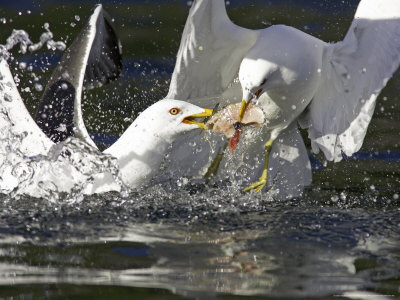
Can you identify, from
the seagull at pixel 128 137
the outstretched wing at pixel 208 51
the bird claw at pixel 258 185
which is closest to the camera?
the outstretched wing at pixel 208 51

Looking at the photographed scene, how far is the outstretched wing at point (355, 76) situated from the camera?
15.5 ft

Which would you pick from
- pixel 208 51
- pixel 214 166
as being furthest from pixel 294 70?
pixel 214 166

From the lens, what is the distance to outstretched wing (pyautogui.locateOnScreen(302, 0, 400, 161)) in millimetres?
4719

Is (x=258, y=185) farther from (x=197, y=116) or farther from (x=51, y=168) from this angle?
(x=51, y=168)

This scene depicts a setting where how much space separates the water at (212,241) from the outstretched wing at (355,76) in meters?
0.50

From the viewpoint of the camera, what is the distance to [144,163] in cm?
473

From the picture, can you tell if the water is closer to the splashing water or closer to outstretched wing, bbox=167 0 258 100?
the splashing water

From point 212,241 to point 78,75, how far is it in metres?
2.51

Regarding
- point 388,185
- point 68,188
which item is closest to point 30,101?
point 68,188

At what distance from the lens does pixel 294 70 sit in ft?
16.2

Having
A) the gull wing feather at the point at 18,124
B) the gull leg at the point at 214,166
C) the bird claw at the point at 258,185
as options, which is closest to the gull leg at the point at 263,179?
the bird claw at the point at 258,185

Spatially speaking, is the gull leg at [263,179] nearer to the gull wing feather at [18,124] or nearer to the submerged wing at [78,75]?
the submerged wing at [78,75]

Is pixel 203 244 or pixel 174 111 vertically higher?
pixel 174 111

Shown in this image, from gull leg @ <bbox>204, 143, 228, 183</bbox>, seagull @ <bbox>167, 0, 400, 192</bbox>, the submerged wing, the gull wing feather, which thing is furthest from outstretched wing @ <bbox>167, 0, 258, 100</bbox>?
the gull wing feather
